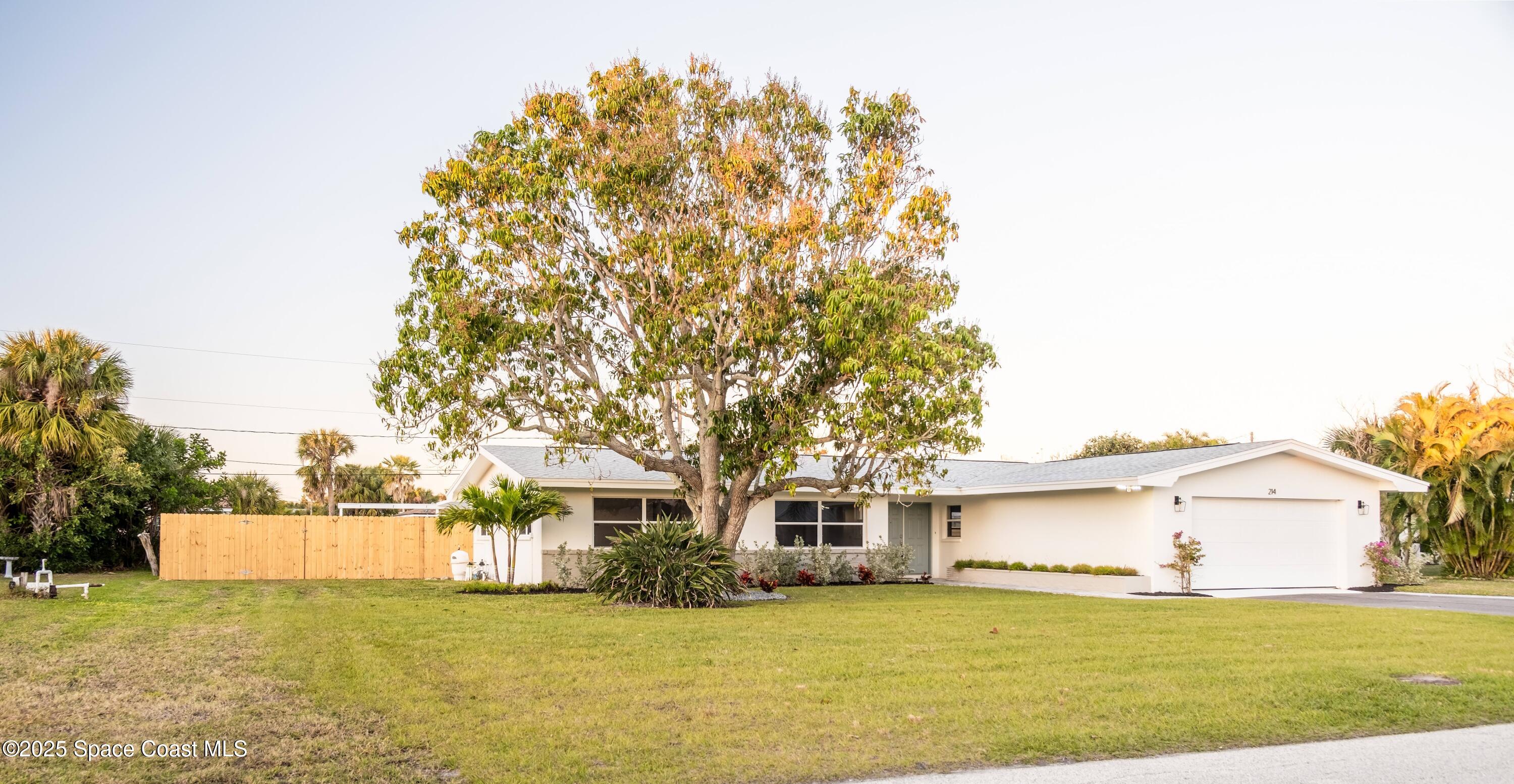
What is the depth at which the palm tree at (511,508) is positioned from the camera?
21.3 metres

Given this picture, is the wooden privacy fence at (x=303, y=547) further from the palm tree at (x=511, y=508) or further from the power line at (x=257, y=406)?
the power line at (x=257, y=406)

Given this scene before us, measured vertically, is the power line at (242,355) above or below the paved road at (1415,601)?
above

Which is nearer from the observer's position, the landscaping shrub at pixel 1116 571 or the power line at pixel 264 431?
the landscaping shrub at pixel 1116 571

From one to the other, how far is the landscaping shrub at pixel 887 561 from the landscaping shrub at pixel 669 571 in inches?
322

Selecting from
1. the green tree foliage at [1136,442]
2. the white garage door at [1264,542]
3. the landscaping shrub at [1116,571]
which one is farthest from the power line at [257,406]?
Result: the green tree foliage at [1136,442]

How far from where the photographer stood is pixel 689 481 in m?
19.9

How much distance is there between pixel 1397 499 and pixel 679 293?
780 inches

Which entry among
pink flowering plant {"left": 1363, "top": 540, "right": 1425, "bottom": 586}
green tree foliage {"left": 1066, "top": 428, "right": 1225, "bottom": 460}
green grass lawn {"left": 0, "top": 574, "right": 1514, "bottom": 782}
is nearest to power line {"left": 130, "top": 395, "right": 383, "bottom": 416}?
green grass lawn {"left": 0, "top": 574, "right": 1514, "bottom": 782}

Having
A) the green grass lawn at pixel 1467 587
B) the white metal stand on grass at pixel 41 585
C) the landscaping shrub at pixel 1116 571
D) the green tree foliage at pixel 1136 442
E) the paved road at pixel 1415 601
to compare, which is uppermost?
the green tree foliage at pixel 1136 442

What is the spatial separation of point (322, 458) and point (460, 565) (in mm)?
24969

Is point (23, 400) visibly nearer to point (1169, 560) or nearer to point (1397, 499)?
point (1169, 560)

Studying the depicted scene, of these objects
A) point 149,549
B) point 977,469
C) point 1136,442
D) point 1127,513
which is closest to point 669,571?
point 1127,513

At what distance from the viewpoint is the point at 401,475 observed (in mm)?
53250

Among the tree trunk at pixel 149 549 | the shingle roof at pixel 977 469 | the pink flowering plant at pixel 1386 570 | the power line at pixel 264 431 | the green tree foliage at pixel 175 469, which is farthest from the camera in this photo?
the power line at pixel 264 431
